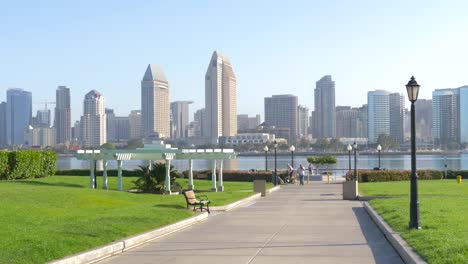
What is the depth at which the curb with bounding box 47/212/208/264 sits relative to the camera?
12.9 metres

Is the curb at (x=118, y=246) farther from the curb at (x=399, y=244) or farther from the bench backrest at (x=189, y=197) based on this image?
the curb at (x=399, y=244)

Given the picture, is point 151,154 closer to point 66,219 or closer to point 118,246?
point 66,219

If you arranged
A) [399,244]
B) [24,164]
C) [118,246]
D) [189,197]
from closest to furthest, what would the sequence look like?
1. [399,244]
2. [118,246]
3. [189,197]
4. [24,164]

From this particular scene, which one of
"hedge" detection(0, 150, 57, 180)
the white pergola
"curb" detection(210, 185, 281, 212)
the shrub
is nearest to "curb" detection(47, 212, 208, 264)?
"curb" detection(210, 185, 281, 212)

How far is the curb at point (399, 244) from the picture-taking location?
12.7m

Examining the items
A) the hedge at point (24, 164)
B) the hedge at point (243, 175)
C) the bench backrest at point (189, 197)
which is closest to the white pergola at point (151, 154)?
the hedge at point (24, 164)

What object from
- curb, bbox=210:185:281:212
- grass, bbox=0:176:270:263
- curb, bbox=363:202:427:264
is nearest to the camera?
curb, bbox=363:202:427:264

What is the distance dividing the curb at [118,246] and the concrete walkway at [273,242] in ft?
0.67

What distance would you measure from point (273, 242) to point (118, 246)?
356 cm

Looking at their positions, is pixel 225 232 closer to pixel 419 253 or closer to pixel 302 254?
pixel 302 254

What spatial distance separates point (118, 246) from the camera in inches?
586

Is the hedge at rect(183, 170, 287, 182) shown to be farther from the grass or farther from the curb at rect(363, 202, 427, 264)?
the curb at rect(363, 202, 427, 264)

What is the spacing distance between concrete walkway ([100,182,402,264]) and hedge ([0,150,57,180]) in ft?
54.1

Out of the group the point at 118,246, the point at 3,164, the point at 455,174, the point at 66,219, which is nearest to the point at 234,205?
the point at 66,219
